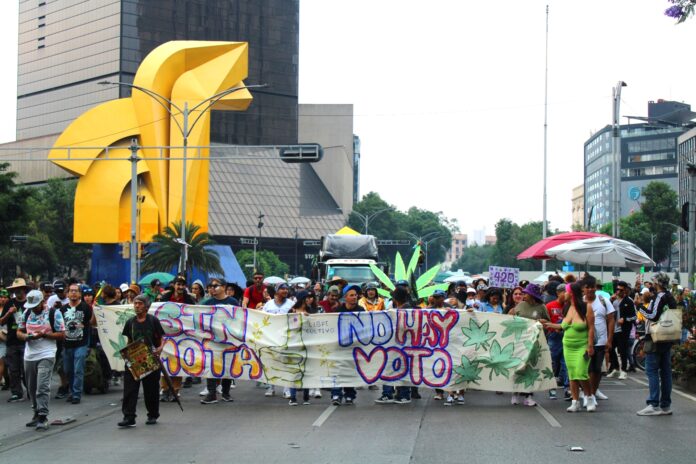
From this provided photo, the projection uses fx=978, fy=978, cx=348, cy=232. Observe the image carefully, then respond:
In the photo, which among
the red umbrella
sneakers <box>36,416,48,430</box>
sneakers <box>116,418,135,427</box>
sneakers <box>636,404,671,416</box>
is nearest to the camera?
sneakers <box>36,416,48,430</box>

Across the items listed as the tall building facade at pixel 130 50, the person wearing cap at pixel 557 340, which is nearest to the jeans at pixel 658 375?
the person wearing cap at pixel 557 340

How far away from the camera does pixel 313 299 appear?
636 inches

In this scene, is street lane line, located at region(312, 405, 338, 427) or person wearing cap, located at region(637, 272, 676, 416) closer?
street lane line, located at region(312, 405, 338, 427)

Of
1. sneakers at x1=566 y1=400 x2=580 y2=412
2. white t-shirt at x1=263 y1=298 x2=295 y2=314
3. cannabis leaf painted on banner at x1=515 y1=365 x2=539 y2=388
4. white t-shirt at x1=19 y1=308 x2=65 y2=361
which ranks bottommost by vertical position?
sneakers at x1=566 y1=400 x2=580 y2=412

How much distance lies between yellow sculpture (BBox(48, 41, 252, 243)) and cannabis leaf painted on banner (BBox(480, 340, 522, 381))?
48.6 meters

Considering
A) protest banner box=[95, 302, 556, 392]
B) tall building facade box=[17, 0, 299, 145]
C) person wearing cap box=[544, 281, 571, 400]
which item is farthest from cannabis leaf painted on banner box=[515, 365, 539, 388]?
tall building facade box=[17, 0, 299, 145]

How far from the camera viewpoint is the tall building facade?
105188mm

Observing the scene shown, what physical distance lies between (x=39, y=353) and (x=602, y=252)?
1221cm

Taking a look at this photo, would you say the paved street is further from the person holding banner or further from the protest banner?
the protest banner

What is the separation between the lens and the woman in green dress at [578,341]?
42.8 feet

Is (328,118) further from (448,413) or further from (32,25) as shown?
(448,413)

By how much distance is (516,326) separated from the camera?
46.8 ft

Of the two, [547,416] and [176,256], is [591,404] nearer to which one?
[547,416]

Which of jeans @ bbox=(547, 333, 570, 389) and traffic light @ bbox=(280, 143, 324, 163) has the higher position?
traffic light @ bbox=(280, 143, 324, 163)
